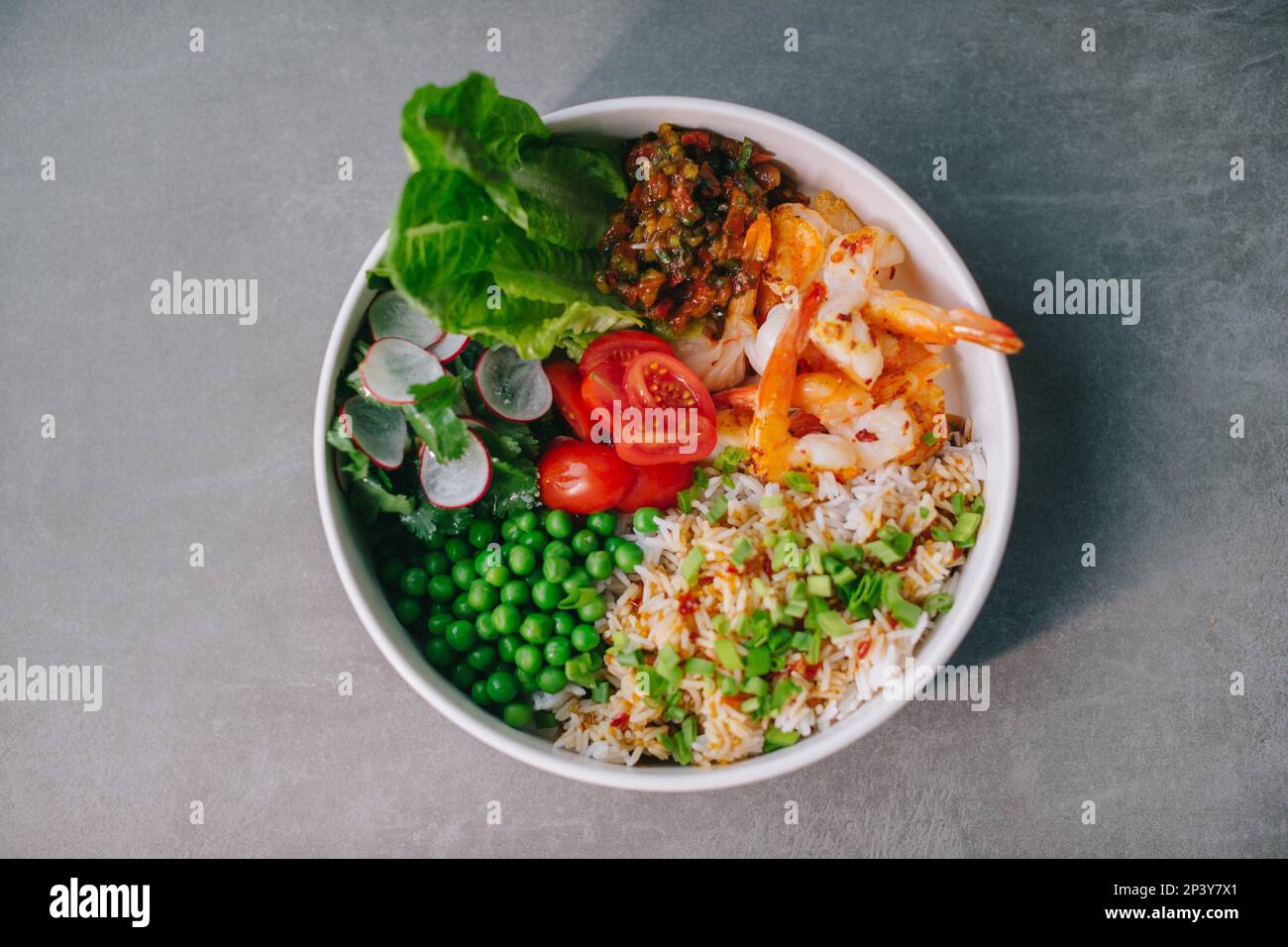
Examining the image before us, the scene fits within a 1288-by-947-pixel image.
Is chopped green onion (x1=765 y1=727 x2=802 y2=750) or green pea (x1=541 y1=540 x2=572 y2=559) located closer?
chopped green onion (x1=765 y1=727 x2=802 y2=750)

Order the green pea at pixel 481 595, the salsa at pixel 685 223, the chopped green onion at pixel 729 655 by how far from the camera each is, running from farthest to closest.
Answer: the green pea at pixel 481 595 → the salsa at pixel 685 223 → the chopped green onion at pixel 729 655

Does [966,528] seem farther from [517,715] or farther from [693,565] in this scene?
[517,715]

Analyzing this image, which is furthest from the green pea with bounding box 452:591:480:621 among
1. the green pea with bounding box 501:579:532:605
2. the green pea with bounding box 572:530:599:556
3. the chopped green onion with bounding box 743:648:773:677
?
the chopped green onion with bounding box 743:648:773:677

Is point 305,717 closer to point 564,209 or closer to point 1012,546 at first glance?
point 564,209

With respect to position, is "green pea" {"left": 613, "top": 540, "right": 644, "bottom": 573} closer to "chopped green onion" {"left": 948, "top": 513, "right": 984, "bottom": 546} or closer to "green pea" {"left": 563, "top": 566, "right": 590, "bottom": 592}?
"green pea" {"left": 563, "top": 566, "right": 590, "bottom": 592}

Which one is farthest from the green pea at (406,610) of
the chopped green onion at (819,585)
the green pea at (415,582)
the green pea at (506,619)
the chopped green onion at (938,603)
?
the chopped green onion at (938,603)

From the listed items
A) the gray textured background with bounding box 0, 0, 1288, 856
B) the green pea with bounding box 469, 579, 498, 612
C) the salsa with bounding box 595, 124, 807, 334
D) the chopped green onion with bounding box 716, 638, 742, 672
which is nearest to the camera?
the chopped green onion with bounding box 716, 638, 742, 672

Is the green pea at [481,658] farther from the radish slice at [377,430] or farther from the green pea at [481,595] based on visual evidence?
the radish slice at [377,430]
